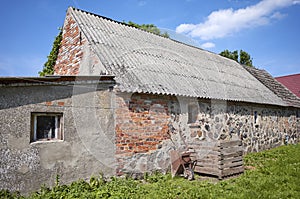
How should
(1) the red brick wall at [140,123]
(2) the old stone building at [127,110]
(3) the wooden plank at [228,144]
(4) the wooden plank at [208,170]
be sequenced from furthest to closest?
(3) the wooden plank at [228,144]
(4) the wooden plank at [208,170]
(1) the red brick wall at [140,123]
(2) the old stone building at [127,110]

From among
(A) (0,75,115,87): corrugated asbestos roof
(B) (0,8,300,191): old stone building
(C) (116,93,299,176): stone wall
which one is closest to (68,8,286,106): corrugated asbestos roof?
(B) (0,8,300,191): old stone building

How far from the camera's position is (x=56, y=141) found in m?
4.93

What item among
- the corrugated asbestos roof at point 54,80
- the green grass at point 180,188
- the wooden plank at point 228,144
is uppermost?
the corrugated asbestos roof at point 54,80

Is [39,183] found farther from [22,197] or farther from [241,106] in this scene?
[241,106]

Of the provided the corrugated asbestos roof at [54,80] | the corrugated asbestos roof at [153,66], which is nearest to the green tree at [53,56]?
the corrugated asbestos roof at [153,66]

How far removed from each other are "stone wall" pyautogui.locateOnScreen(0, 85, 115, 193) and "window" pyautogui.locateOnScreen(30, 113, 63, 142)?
0.12 metres

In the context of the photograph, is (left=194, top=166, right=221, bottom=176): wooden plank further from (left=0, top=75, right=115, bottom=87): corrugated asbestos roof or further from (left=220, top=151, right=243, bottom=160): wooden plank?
(left=0, top=75, right=115, bottom=87): corrugated asbestos roof

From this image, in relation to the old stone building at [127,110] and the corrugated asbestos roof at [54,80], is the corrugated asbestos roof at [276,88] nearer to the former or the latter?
the old stone building at [127,110]

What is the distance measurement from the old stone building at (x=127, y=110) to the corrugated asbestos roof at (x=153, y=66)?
4cm

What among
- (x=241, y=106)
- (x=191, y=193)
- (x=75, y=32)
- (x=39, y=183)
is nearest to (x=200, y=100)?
(x=241, y=106)

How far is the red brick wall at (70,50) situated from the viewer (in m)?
7.73

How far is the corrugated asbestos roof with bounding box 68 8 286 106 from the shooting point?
6.59 m

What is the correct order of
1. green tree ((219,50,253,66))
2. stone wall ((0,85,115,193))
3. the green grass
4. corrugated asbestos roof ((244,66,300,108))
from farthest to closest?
green tree ((219,50,253,66))
corrugated asbestos roof ((244,66,300,108))
the green grass
stone wall ((0,85,115,193))

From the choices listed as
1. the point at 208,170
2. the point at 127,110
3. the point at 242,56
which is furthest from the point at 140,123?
the point at 242,56
